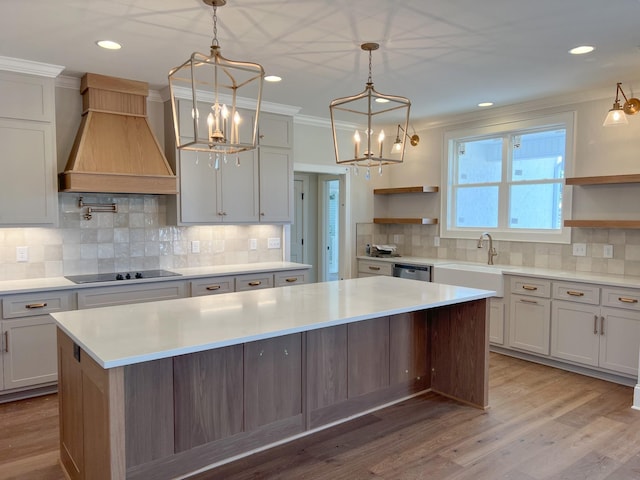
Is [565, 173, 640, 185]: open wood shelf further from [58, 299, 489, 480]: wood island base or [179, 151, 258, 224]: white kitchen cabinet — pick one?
[179, 151, 258, 224]: white kitchen cabinet

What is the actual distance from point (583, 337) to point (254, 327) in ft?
10.2

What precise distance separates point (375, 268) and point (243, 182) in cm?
205

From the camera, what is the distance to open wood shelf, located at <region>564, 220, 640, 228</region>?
3878mm

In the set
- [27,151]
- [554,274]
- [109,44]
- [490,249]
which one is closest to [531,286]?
[554,274]

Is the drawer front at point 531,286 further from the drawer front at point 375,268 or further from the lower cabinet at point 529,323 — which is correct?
the drawer front at point 375,268

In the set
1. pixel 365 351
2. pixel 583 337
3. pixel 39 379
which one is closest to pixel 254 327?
pixel 365 351

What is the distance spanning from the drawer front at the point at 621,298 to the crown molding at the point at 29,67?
4.69m

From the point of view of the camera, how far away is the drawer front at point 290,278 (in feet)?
15.5

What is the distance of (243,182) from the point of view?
15.6ft

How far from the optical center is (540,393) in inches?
143

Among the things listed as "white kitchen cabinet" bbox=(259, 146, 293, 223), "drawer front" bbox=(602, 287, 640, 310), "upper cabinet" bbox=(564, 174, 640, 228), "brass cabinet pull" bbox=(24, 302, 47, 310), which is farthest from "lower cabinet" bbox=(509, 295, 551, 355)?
"brass cabinet pull" bbox=(24, 302, 47, 310)

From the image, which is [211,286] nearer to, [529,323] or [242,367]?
[242,367]

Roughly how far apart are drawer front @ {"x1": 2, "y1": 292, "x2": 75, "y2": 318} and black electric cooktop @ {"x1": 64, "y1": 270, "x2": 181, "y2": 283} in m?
0.21

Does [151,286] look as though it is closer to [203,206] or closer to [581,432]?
[203,206]
